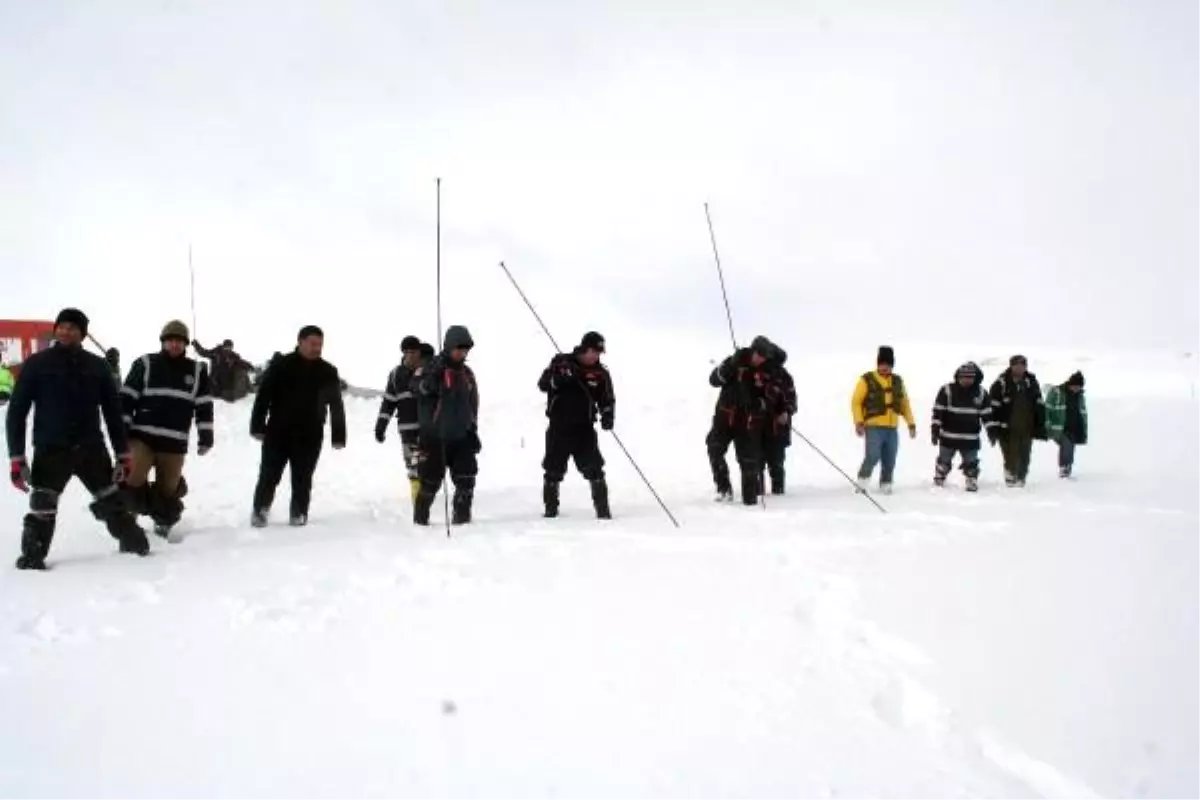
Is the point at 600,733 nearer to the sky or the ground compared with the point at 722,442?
nearer to the ground

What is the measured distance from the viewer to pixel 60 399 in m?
6.14

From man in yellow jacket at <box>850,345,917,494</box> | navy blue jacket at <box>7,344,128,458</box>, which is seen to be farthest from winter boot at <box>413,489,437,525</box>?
man in yellow jacket at <box>850,345,917,494</box>

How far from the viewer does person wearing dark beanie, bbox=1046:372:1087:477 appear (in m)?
12.8

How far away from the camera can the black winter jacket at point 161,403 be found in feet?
23.3

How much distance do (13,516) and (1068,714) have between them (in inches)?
415

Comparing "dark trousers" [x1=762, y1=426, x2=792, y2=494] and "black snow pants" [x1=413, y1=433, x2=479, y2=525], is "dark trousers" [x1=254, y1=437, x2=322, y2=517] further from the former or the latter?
"dark trousers" [x1=762, y1=426, x2=792, y2=494]

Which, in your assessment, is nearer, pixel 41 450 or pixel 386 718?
pixel 386 718

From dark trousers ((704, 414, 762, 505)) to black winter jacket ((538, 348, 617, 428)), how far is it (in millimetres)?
1784

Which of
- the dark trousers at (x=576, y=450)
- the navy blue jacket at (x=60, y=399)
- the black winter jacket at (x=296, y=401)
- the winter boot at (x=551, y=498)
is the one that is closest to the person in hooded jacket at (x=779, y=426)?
the dark trousers at (x=576, y=450)

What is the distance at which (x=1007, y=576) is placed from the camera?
17.6 feet

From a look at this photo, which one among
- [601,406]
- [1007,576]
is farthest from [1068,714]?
[601,406]

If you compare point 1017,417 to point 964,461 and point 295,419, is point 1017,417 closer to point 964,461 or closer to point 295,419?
point 964,461

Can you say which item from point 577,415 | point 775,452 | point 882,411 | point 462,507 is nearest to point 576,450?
point 577,415

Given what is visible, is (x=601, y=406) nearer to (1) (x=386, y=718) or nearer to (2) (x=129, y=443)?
(2) (x=129, y=443)
